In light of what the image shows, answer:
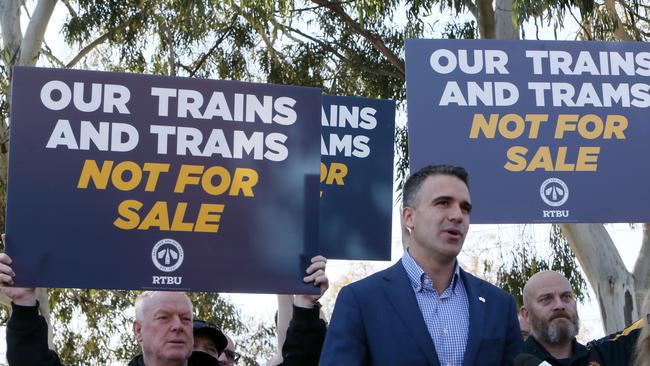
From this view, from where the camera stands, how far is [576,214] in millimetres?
6074

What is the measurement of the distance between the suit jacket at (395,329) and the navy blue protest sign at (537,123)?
211 cm

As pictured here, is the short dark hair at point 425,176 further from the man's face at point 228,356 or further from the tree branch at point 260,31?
the tree branch at point 260,31

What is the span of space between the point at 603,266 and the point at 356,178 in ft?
20.6

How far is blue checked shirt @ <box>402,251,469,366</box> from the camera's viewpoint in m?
3.80

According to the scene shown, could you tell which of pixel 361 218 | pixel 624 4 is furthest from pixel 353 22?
pixel 361 218

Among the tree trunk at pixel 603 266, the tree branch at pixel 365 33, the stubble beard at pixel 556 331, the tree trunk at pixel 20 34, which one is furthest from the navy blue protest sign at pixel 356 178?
the tree trunk at pixel 20 34

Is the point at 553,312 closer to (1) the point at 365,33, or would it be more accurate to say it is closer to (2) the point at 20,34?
(1) the point at 365,33

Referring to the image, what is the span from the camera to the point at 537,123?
6285 millimetres

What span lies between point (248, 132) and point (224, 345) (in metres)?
1.04

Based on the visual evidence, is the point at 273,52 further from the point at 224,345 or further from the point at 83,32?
the point at 224,345

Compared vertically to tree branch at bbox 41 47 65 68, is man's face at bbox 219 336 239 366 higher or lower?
lower

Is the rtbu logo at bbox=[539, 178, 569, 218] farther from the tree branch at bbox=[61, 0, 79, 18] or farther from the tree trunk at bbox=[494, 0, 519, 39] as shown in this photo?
the tree branch at bbox=[61, 0, 79, 18]

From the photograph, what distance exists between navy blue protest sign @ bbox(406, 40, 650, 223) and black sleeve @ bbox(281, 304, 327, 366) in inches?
51.1

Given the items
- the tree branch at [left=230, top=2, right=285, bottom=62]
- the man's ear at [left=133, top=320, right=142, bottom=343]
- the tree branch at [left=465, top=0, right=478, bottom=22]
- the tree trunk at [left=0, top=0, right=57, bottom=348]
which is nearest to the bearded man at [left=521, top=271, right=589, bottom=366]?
the man's ear at [left=133, top=320, right=142, bottom=343]
